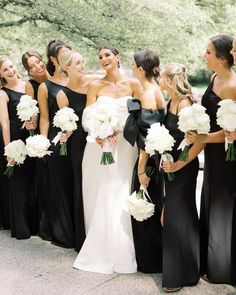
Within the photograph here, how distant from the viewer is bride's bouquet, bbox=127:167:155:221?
15.2 feet

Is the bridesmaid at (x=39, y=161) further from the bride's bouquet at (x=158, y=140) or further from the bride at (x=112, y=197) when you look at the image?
the bride's bouquet at (x=158, y=140)

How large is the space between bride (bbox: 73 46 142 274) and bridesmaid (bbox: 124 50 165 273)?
134mm

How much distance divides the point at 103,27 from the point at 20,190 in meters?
8.11

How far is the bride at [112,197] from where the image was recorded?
4.97 meters

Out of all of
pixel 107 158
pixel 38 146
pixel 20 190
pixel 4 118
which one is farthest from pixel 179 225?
pixel 4 118

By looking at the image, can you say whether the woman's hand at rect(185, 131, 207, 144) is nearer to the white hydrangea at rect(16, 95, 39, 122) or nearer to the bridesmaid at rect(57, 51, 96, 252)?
the bridesmaid at rect(57, 51, 96, 252)

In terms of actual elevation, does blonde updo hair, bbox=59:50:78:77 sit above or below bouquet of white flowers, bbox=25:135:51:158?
above

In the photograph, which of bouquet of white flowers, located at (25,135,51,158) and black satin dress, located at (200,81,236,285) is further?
bouquet of white flowers, located at (25,135,51,158)

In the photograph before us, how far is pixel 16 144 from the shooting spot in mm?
5906

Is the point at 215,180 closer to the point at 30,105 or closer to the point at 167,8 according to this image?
the point at 30,105

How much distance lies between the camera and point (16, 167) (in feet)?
20.2

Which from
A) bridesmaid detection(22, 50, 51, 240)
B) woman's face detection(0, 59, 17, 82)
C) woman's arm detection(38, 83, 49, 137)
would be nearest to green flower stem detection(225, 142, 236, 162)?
woman's arm detection(38, 83, 49, 137)

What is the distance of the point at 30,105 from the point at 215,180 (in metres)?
2.29

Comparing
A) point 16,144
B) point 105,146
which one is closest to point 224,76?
point 105,146
